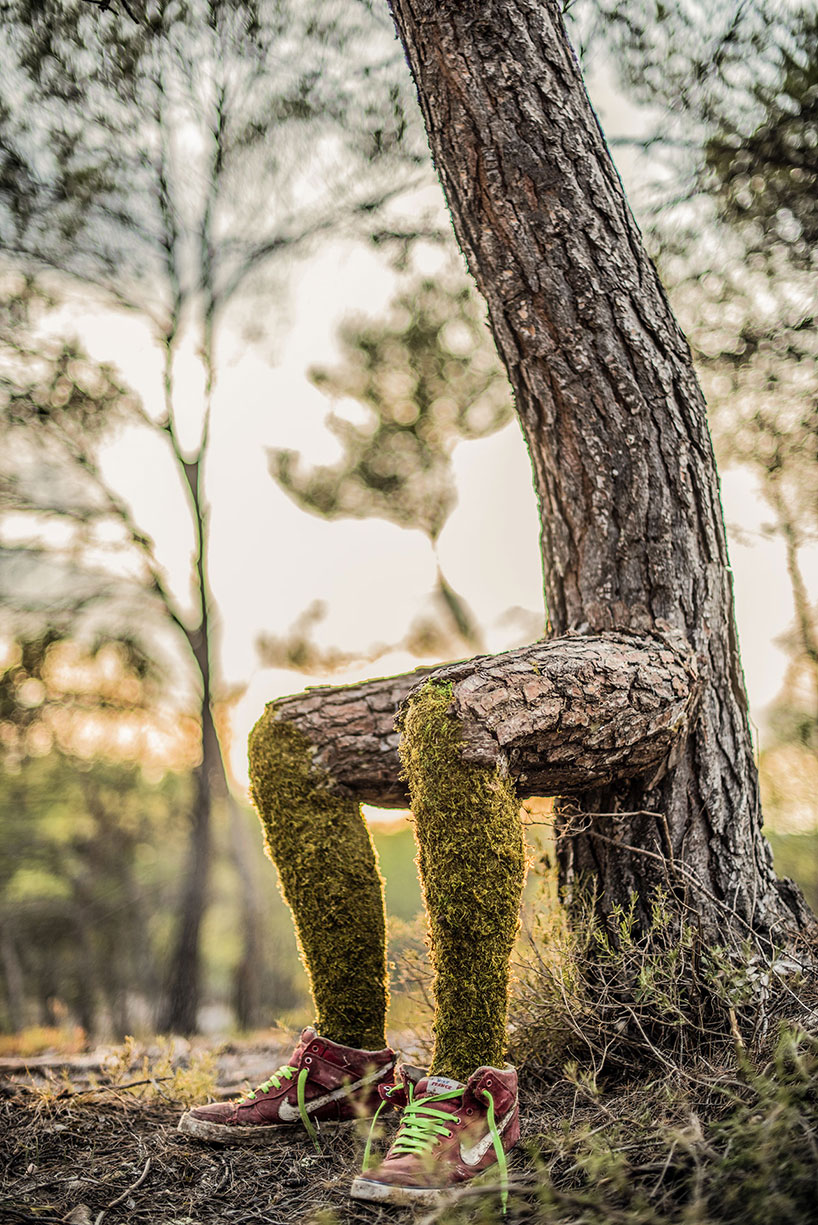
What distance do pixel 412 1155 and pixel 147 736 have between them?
7.57 m

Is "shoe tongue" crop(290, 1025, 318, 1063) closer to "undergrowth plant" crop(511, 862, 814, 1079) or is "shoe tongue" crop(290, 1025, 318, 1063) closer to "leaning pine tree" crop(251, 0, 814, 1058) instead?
"leaning pine tree" crop(251, 0, 814, 1058)

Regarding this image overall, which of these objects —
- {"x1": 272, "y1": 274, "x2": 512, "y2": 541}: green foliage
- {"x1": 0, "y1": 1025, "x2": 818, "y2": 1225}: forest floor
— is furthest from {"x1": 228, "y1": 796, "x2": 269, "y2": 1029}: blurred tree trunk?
{"x1": 0, "y1": 1025, "x2": 818, "y2": 1225}: forest floor

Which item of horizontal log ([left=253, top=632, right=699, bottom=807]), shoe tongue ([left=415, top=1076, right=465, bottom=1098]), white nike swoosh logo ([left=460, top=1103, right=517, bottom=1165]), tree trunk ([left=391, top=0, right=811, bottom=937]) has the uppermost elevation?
tree trunk ([left=391, top=0, right=811, bottom=937])

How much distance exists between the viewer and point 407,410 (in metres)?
6.27

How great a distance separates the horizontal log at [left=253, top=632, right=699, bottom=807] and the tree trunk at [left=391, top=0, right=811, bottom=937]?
0.16m

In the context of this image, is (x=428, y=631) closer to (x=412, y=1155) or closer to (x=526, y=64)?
(x=526, y=64)

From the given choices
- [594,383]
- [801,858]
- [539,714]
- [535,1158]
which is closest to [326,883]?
[539,714]

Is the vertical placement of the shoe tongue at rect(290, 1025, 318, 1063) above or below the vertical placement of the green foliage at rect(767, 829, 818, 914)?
above

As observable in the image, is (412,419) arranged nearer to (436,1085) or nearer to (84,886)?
(436,1085)

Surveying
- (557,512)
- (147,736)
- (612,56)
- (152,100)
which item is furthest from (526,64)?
(147,736)

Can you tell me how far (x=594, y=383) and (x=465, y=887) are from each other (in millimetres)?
1244

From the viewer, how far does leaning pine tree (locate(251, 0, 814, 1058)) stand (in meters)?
1.71

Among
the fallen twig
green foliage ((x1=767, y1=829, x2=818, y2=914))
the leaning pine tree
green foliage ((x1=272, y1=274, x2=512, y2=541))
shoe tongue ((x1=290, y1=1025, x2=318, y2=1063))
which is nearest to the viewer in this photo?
the fallen twig

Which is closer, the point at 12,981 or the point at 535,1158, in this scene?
the point at 535,1158
